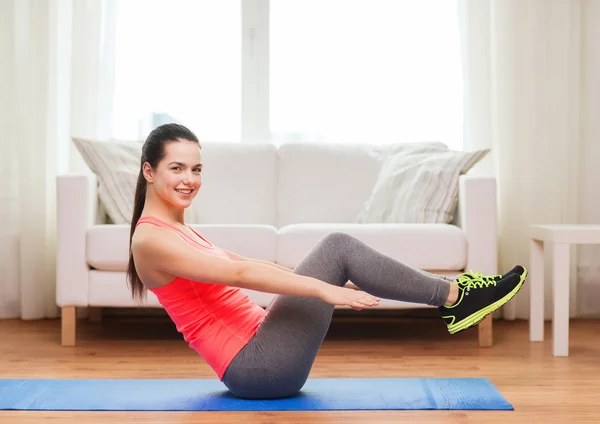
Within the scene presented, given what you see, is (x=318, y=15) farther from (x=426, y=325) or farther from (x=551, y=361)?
(x=551, y=361)

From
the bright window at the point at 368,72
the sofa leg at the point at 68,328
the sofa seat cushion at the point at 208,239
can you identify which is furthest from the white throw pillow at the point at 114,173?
the bright window at the point at 368,72

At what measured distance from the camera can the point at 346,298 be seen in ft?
6.15

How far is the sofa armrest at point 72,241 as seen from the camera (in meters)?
3.16

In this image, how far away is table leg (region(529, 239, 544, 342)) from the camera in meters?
3.36

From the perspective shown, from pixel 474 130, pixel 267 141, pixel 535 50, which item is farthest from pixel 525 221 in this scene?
pixel 267 141

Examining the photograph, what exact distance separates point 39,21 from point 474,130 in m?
2.38

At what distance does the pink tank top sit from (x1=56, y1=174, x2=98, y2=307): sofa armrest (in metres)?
1.19

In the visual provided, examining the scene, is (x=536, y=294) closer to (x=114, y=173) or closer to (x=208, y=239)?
(x=208, y=239)

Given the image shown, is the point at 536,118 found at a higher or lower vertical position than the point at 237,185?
higher

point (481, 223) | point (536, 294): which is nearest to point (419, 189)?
point (481, 223)

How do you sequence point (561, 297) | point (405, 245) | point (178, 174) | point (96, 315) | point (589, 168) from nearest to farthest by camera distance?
1. point (178, 174)
2. point (561, 297)
3. point (405, 245)
4. point (96, 315)
5. point (589, 168)

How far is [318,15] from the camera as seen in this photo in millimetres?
4293

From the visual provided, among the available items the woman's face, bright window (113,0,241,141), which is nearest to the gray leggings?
the woman's face

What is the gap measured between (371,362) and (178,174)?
125 cm
